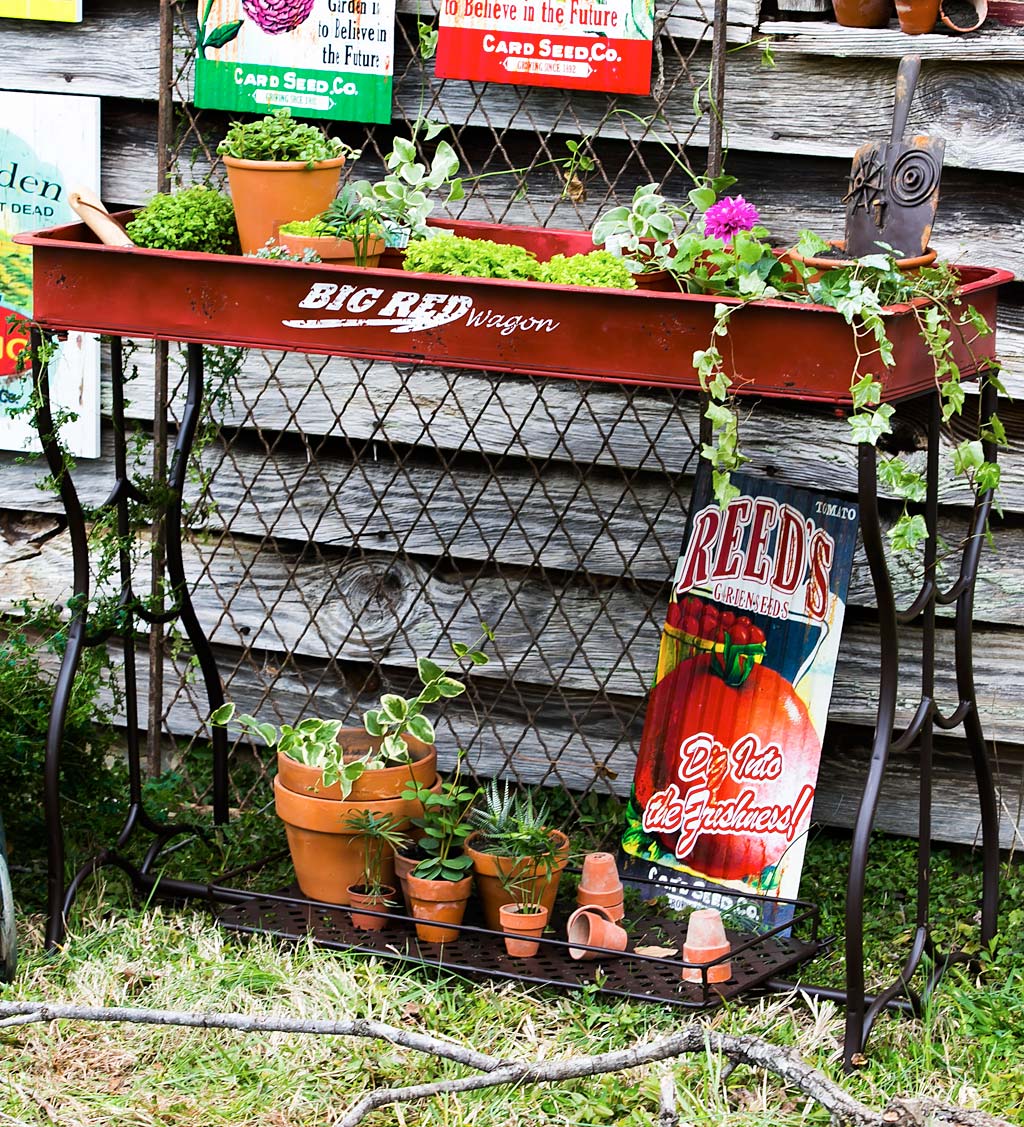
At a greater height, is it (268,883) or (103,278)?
(103,278)

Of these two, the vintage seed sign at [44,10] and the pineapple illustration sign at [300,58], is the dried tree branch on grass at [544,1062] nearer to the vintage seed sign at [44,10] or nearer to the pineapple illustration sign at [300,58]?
the pineapple illustration sign at [300,58]

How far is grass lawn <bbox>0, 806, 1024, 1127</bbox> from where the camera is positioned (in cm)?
237

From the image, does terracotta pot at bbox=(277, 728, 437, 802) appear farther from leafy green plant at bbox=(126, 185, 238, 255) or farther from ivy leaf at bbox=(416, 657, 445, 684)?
leafy green plant at bbox=(126, 185, 238, 255)

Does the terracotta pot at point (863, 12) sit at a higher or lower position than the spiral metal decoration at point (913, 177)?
higher

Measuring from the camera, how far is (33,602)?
3.71m

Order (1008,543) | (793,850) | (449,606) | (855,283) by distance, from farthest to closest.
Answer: (449,606)
(1008,543)
(793,850)
(855,283)

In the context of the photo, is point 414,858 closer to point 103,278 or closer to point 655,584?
point 655,584

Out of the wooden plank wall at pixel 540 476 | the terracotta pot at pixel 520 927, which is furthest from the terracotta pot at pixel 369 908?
the wooden plank wall at pixel 540 476

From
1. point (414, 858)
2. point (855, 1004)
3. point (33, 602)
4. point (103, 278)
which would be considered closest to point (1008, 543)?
point (855, 1004)

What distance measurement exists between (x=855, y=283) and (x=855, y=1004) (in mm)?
1226

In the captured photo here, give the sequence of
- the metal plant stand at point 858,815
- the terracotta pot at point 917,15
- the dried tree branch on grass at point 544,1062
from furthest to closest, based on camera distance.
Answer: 1. the terracotta pot at point 917,15
2. the metal plant stand at point 858,815
3. the dried tree branch on grass at point 544,1062

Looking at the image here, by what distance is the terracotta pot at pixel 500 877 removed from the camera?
2.80 meters

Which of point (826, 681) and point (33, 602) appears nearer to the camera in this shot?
point (826, 681)

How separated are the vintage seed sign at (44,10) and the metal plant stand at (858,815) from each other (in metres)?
0.94
